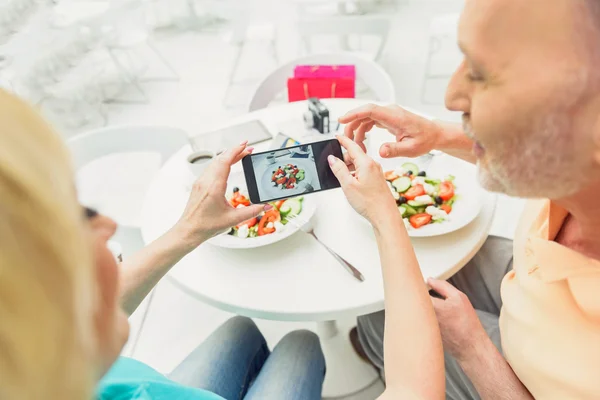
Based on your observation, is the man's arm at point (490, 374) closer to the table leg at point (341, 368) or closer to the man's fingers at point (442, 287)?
the man's fingers at point (442, 287)

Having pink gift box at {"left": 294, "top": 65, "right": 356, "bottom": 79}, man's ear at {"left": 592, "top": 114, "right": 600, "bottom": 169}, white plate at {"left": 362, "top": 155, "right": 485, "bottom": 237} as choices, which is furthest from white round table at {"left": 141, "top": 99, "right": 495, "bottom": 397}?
pink gift box at {"left": 294, "top": 65, "right": 356, "bottom": 79}

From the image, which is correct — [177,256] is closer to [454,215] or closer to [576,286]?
[454,215]

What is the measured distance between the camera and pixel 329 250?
1.03m

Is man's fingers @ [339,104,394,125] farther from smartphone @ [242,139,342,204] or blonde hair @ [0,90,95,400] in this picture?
blonde hair @ [0,90,95,400]

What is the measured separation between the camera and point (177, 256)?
0.99 m

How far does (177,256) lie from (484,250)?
30.1 inches

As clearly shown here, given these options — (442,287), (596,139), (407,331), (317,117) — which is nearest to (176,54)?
(317,117)

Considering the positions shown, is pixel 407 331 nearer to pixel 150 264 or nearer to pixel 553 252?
pixel 553 252

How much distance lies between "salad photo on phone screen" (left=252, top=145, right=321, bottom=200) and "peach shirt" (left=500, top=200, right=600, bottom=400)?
1.44ft

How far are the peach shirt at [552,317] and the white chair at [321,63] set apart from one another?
1.04 metres

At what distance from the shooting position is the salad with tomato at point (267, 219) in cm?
108

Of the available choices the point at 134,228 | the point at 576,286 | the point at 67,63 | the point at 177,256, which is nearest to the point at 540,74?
the point at 576,286

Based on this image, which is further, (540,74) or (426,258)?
(426,258)

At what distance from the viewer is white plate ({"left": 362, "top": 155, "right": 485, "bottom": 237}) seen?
40.2 inches
